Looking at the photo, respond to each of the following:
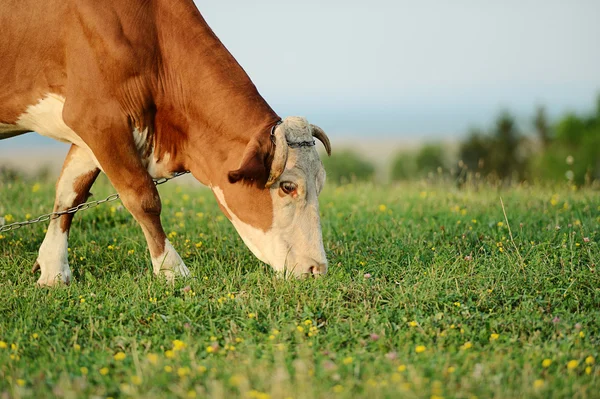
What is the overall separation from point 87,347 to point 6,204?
16.8 feet

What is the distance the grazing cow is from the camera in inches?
241

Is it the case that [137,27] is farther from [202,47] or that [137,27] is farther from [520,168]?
[520,168]

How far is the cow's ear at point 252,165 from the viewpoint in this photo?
18.8ft

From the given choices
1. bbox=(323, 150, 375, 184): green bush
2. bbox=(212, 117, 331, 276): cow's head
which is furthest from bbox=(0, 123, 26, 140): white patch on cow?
bbox=(323, 150, 375, 184): green bush

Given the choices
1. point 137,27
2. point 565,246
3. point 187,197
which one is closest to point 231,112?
point 137,27

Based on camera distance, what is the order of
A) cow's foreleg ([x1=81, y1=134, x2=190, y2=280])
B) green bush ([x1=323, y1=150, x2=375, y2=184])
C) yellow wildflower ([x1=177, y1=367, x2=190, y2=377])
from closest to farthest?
yellow wildflower ([x1=177, y1=367, x2=190, y2=377]) < cow's foreleg ([x1=81, y1=134, x2=190, y2=280]) < green bush ([x1=323, y1=150, x2=375, y2=184])

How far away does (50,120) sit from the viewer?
6.48m

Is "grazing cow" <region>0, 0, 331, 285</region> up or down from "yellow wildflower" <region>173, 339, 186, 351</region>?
up

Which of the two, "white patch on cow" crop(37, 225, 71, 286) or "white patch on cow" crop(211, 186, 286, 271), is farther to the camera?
"white patch on cow" crop(37, 225, 71, 286)

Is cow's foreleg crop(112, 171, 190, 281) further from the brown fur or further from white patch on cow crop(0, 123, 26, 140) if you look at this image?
white patch on cow crop(0, 123, 26, 140)

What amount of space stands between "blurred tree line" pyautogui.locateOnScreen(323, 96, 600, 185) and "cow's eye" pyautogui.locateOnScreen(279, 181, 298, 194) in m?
51.4

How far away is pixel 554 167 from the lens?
206ft

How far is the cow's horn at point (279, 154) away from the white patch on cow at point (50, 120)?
5.34 ft

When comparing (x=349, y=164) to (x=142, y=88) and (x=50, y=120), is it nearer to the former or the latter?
(x=50, y=120)
